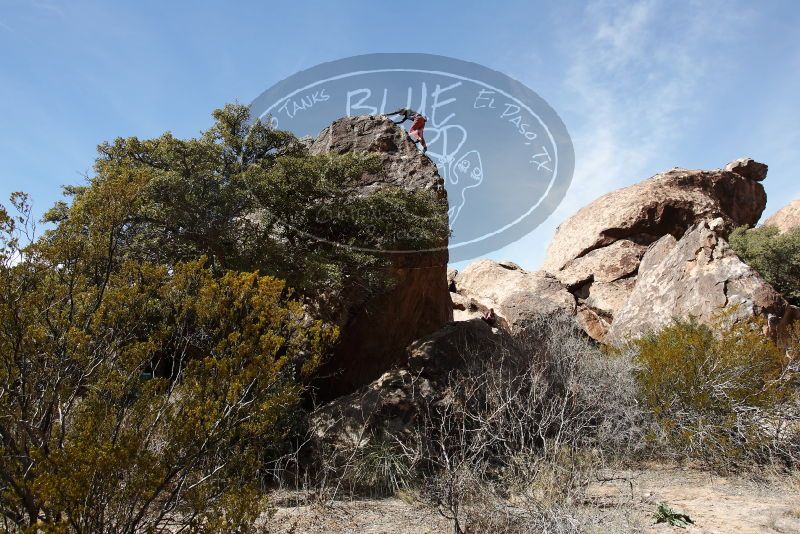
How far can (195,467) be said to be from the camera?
12.6 ft

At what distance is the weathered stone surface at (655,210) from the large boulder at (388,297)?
35.2 ft

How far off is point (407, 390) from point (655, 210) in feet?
55.7

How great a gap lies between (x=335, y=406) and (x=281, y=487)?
192cm

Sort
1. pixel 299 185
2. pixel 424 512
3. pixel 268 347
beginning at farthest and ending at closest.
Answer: pixel 299 185 < pixel 424 512 < pixel 268 347

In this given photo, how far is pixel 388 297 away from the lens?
1152 cm

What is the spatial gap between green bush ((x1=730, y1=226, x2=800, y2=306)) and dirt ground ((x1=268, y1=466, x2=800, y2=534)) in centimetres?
1875

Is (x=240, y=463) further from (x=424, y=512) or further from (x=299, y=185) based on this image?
(x=299, y=185)

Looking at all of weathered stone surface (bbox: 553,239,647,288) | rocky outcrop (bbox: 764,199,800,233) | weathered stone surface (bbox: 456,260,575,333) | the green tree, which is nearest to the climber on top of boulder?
the green tree

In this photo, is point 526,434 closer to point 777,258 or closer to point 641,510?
point 641,510

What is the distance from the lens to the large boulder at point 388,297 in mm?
11016

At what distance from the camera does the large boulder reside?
11.0 m

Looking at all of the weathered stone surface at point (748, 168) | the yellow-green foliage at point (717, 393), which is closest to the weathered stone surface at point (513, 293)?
the yellow-green foliage at point (717, 393)

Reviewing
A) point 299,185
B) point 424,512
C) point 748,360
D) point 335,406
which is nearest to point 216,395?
point 424,512

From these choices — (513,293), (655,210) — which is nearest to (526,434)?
(513,293)
